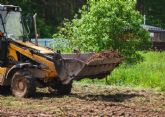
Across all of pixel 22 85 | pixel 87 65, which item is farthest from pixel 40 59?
pixel 87 65

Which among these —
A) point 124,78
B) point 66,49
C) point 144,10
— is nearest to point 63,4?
point 144,10

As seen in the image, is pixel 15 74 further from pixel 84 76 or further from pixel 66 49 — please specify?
pixel 66 49

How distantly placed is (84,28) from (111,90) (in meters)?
7.73

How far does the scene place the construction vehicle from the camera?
15.0 meters

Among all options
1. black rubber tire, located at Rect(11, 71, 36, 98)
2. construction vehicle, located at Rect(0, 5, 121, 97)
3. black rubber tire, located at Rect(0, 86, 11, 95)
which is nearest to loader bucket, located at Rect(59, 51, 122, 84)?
construction vehicle, located at Rect(0, 5, 121, 97)

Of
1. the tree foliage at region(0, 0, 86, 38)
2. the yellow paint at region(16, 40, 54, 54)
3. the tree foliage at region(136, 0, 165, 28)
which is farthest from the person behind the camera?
the tree foliage at region(136, 0, 165, 28)

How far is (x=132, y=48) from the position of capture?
24750 mm

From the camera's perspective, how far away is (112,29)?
80.0ft

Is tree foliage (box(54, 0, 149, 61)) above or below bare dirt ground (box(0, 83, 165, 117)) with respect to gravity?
above

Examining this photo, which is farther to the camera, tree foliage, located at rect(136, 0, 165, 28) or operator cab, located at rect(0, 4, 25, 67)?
tree foliage, located at rect(136, 0, 165, 28)

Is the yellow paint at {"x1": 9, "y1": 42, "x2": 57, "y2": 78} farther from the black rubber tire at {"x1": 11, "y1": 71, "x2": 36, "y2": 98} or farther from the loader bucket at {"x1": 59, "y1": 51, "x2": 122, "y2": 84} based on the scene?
the black rubber tire at {"x1": 11, "y1": 71, "x2": 36, "y2": 98}

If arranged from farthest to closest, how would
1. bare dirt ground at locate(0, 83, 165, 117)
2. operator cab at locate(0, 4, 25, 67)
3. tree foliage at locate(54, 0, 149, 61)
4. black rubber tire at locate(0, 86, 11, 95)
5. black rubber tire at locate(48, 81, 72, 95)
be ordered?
1. tree foliage at locate(54, 0, 149, 61)
2. black rubber tire at locate(0, 86, 11, 95)
3. black rubber tire at locate(48, 81, 72, 95)
4. operator cab at locate(0, 4, 25, 67)
5. bare dirt ground at locate(0, 83, 165, 117)

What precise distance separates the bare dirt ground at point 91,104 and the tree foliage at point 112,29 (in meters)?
6.57

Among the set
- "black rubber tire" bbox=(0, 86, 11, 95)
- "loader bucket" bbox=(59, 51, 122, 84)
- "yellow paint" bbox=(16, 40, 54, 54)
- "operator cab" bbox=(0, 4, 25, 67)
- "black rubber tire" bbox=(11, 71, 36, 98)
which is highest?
"operator cab" bbox=(0, 4, 25, 67)
